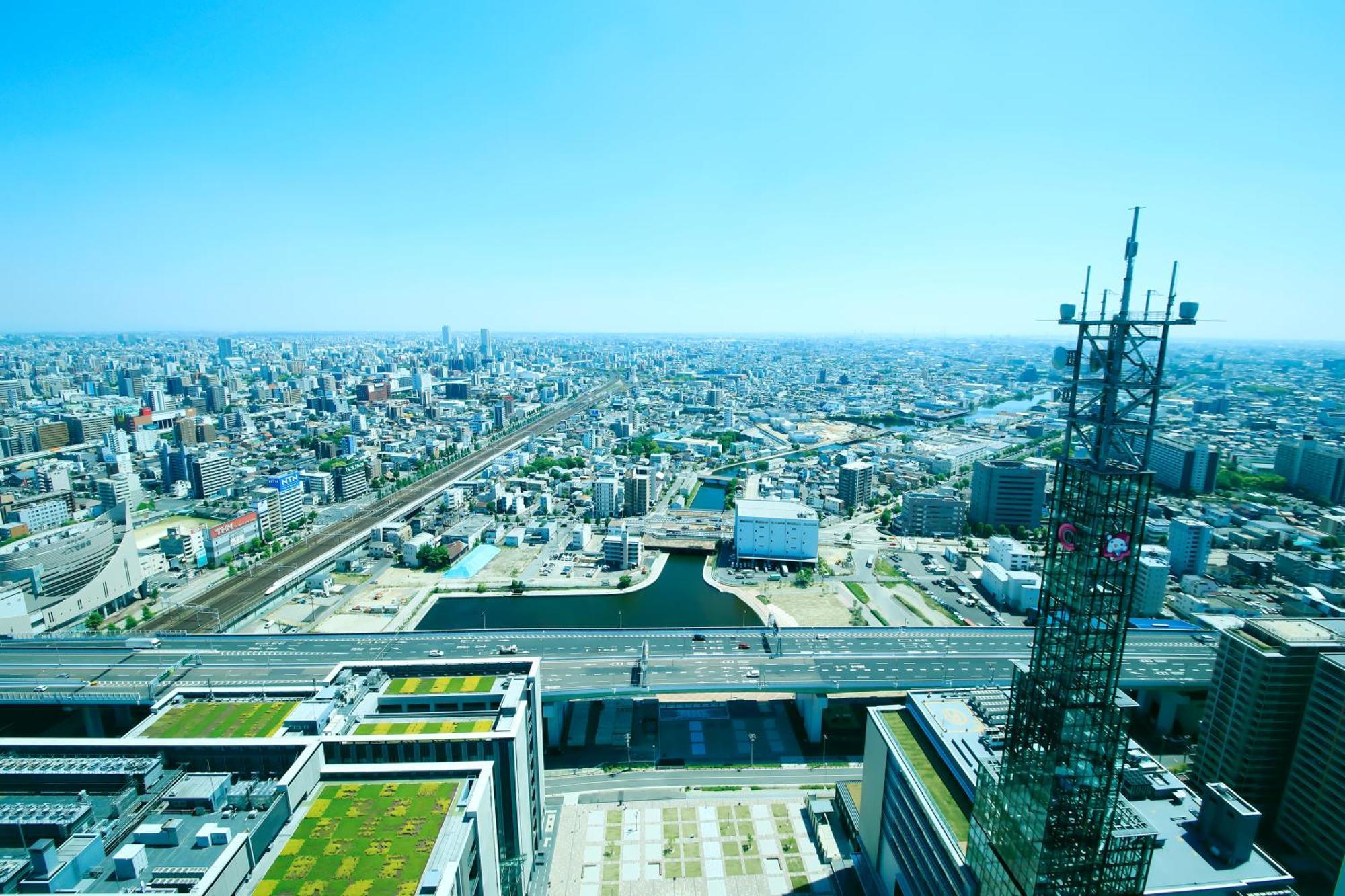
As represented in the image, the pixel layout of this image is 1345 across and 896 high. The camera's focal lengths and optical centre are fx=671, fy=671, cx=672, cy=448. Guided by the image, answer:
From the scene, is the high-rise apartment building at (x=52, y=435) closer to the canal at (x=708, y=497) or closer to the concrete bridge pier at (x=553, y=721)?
the canal at (x=708, y=497)

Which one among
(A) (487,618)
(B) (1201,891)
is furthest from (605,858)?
(A) (487,618)

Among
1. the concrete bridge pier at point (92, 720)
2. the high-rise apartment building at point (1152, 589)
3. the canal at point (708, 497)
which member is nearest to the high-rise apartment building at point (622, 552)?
the canal at point (708, 497)

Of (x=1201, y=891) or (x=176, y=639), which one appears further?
(x=176, y=639)

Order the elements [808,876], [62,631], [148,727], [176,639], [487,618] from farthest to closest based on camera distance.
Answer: [487,618], [62,631], [176,639], [808,876], [148,727]

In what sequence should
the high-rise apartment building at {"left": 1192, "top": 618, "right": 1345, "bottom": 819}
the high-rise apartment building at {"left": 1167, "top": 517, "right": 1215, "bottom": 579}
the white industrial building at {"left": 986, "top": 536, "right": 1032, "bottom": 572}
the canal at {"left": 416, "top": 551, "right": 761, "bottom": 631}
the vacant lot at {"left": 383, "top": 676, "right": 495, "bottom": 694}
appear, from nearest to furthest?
1. the vacant lot at {"left": 383, "top": 676, "right": 495, "bottom": 694}
2. the high-rise apartment building at {"left": 1192, "top": 618, "right": 1345, "bottom": 819}
3. the canal at {"left": 416, "top": 551, "right": 761, "bottom": 631}
4. the white industrial building at {"left": 986, "top": 536, "right": 1032, "bottom": 572}
5. the high-rise apartment building at {"left": 1167, "top": 517, "right": 1215, "bottom": 579}

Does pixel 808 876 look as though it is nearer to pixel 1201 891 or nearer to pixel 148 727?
pixel 1201 891

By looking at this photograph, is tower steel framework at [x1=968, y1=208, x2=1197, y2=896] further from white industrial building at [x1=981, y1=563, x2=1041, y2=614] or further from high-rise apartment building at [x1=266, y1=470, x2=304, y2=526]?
high-rise apartment building at [x1=266, y1=470, x2=304, y2=526]

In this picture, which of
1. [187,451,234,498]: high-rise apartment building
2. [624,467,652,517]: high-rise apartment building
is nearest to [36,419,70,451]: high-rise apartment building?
[187,451,234,498]: high-rise apartment building
